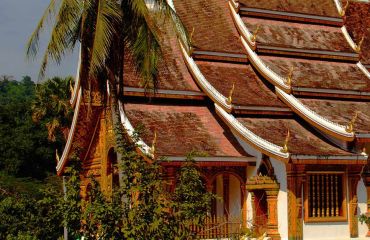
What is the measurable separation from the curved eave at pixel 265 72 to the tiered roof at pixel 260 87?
4 cm

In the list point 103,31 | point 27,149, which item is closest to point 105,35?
point 103,31

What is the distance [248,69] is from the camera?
2397 cm

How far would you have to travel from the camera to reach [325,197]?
20359 millimetres

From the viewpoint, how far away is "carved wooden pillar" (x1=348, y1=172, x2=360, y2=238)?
20.5 meters

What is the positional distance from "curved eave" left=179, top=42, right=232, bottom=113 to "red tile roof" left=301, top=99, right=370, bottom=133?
8.15 ft

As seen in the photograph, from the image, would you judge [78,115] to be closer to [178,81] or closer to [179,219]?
[178,81]

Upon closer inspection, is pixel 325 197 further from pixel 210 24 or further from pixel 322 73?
pixel 210 24

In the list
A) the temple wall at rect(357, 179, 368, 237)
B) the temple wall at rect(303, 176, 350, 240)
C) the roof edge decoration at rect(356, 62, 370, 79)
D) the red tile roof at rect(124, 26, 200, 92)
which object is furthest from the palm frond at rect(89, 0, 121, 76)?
the roof edge decoration at rect(356, 62, 370, 79)

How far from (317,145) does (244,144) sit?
82.7 inches

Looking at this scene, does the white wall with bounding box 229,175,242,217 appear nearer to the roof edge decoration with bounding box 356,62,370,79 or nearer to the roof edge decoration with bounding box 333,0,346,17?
the roof edge decoration with bounding box 356,62,370,79

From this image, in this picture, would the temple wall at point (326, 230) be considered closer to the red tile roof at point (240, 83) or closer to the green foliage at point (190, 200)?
the red tile roof at point (240, 83)

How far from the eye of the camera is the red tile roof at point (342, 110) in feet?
69.2

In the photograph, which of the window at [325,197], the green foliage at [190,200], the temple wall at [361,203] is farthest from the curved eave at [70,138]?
the green foliage at [190,200]

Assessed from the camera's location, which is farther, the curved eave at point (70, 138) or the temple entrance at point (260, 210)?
the curved eave at point (70, 138)
